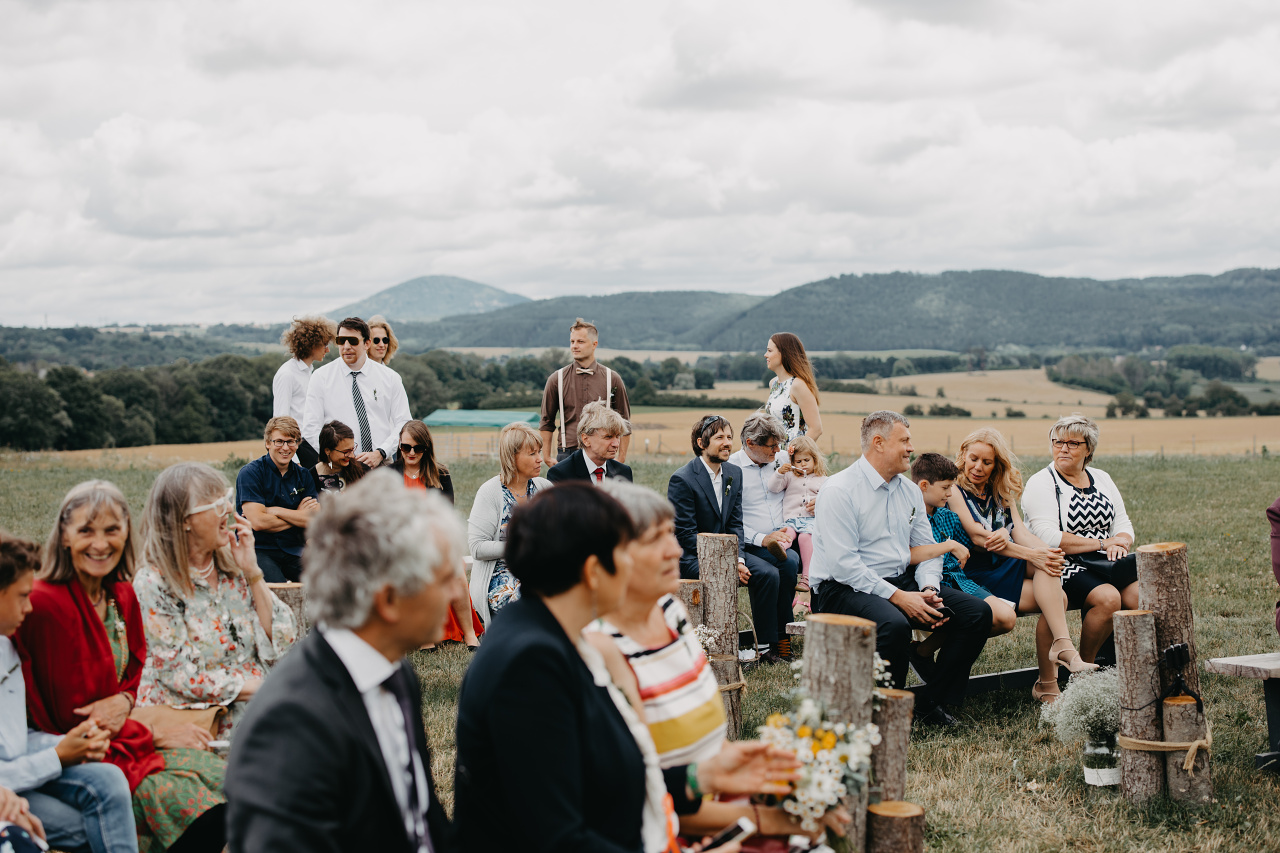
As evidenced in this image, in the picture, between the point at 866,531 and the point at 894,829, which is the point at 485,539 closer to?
the point at 866,531

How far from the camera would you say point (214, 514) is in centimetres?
369

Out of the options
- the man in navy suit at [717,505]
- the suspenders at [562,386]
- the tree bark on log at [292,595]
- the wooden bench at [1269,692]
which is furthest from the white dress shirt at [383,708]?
the suspenders at [562,386]

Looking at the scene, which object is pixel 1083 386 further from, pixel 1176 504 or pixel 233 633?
pixel 233 633

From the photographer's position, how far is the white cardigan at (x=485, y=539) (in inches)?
263

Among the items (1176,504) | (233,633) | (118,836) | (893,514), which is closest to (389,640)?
(118,836)

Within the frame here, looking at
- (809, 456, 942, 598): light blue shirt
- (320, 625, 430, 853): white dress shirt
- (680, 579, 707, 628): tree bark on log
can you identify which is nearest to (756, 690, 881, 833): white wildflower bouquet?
(320, 625, 430, 853): white dress shirt

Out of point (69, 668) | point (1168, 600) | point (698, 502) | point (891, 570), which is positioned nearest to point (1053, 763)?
point (1168, 600)

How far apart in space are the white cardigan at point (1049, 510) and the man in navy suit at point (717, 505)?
1818mm

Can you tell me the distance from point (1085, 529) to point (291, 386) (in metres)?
6.09

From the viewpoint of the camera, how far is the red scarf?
10.8 feet

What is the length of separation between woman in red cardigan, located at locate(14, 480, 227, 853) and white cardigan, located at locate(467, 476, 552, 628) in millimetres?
3140

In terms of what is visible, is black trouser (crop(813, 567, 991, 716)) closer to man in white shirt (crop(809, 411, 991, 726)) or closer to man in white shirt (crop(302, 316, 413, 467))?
man in white shirt (crop(809, 411, 991, 726))

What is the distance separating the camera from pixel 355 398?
25.3ft

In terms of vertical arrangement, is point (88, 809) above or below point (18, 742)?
Result: below
